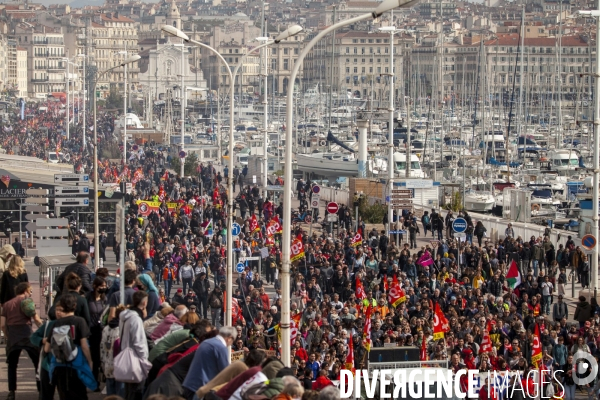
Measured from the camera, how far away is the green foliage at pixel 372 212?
127ft

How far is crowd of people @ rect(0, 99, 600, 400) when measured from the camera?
11938 millimetres

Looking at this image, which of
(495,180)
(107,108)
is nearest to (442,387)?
(495,180)

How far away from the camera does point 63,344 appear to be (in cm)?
1202

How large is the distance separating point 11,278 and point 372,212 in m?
25.1

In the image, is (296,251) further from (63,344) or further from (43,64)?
(43,64)

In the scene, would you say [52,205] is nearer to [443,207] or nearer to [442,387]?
[443,207]

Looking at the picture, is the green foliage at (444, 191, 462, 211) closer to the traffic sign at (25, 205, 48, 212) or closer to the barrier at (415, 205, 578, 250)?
the barrier at (415, 205, 578, 250)

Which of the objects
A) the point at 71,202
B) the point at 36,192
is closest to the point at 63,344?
the point at 71,202

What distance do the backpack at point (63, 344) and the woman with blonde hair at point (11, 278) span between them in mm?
2138

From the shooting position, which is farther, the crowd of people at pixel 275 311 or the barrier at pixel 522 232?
the barrier at pixel 522 232

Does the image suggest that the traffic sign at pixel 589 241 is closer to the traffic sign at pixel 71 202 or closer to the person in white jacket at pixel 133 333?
the traffic sign at pixel 71 202

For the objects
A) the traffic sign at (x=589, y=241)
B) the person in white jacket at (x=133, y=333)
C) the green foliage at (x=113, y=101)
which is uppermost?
the green foliage at (x=113, y=101)

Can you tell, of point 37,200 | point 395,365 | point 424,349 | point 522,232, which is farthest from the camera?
point 522,232

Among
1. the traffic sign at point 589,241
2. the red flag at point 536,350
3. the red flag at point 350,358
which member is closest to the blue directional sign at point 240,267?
the traffic sign at point 589,241
